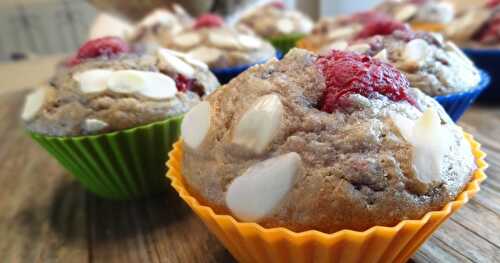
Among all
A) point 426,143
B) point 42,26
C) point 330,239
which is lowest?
point 42,26

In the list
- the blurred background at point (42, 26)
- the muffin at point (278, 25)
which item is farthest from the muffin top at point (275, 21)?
the blurred background at point (42, 26)

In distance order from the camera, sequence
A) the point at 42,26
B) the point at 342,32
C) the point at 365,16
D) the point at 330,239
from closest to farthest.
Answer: the point at 330,239 < the point at 342,32 < the point at 365,16 < the point at 42,26

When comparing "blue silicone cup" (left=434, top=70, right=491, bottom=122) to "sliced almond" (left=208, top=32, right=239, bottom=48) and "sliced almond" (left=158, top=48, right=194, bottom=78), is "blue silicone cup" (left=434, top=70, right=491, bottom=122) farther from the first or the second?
"sliced almond" (left=208, top=32, right=239, bottom=48)

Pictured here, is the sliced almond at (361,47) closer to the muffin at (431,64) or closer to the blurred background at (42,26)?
the muffin at (431,64)

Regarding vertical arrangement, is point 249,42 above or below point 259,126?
below

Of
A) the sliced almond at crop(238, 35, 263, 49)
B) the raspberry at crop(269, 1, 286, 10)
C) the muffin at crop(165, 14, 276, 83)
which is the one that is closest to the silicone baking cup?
the muffin at crop(165, 14, 276, 83)

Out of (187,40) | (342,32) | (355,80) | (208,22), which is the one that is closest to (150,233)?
(355,80)

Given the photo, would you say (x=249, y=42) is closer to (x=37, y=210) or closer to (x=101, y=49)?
(x=101, y=49)
